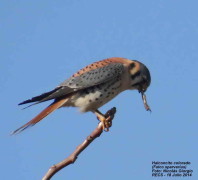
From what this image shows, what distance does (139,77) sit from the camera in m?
7.59

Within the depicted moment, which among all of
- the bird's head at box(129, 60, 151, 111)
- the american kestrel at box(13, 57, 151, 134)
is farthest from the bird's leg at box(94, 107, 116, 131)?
the bird's head at box(129, 60, 151, 111)

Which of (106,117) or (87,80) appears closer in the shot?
(106,117)

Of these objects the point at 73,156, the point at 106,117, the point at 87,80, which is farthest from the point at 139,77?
the point at 73,156

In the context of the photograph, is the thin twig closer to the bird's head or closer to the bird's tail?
the bird's tail

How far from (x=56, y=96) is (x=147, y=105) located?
4.41 ft

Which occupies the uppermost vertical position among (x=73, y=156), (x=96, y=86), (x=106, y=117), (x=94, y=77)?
(x=94, y=77)

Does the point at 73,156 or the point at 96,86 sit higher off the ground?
the point at 96,86

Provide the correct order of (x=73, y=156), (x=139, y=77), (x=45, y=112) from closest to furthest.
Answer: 1. (x=73, y=156)
2. (x=45, y=112)
3. (x=139, y=77)

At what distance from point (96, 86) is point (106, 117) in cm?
97

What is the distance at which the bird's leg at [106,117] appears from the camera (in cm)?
505

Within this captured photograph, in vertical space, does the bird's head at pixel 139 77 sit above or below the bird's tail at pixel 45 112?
above

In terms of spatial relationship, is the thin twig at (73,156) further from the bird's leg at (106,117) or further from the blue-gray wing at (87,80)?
the blue-gray wing at (87,80)

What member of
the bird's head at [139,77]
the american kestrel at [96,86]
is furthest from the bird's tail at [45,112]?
the bird's head at [139,77]

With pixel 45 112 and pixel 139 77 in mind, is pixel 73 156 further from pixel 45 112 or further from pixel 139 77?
pixel 139 77
